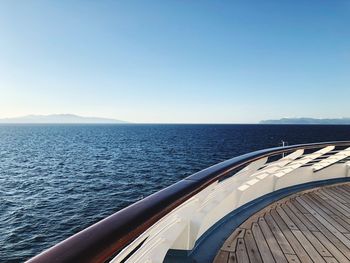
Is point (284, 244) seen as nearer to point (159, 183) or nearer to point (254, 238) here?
point (254, 238)

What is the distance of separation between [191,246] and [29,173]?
24.9 metres

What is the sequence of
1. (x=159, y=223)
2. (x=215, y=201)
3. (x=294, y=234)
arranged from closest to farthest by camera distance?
1. (x=159, y=223)
2. (x=215, y=201)
3. (x=294, y=234)

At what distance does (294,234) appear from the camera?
7.87ft

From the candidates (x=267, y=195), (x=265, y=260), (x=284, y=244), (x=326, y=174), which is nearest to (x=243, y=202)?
(x=267, y=195)

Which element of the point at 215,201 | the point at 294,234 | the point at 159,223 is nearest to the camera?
the point at 159,223

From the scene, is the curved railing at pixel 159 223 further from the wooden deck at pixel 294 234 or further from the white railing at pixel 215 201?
the wooden deck at pixel 294 234

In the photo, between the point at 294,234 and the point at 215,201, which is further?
the point at 294,234

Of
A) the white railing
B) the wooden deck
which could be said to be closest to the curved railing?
the white railing

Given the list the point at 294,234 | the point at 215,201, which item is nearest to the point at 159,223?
the point at 215,201

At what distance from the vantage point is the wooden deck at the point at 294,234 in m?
2.00

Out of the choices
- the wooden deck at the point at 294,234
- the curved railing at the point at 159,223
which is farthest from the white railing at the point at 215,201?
the wooden deck at the point at 294,234

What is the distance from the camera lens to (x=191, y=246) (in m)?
1.91

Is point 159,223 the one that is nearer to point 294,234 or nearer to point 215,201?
point 215,201

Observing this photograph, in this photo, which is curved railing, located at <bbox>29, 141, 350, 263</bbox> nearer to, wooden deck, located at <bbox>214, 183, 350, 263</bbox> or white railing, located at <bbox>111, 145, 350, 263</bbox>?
white railing, located at <bbox>111, 145, 350, 263</bbox>
